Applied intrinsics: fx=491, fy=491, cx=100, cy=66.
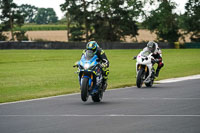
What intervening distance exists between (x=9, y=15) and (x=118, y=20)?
2250cm

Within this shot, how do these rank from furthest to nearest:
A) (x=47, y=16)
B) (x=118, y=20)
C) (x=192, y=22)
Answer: (x=47, y=16)
(x=118, y=20)
(x=192, y=22)

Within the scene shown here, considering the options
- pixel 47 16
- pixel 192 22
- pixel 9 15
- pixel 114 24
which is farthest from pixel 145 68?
pixel 47 16

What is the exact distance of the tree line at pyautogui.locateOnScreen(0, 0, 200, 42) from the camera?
77062 mm

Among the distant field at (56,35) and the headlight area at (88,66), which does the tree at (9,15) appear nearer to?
the distant field at (56,35)

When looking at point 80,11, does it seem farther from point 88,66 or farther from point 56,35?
point 88,66

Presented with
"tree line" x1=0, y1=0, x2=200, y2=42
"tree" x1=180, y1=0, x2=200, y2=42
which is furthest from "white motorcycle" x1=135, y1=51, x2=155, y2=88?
"tree" x1=180, y1=0, x2=200, y2=42

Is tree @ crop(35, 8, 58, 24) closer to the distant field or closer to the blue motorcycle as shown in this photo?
the distant field

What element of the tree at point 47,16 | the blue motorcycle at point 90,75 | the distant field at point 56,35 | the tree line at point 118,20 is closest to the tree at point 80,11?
the tree line at point 118,20

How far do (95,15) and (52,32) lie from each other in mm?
20211

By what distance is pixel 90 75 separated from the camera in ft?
39.7

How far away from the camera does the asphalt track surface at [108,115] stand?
26.9 feet

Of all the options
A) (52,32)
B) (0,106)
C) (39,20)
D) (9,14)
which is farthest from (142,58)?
(39,20)

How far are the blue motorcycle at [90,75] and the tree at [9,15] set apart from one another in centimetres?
8642

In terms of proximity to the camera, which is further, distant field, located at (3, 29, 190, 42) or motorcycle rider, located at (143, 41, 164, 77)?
distant field, located at (3, 29, 190, 42)
